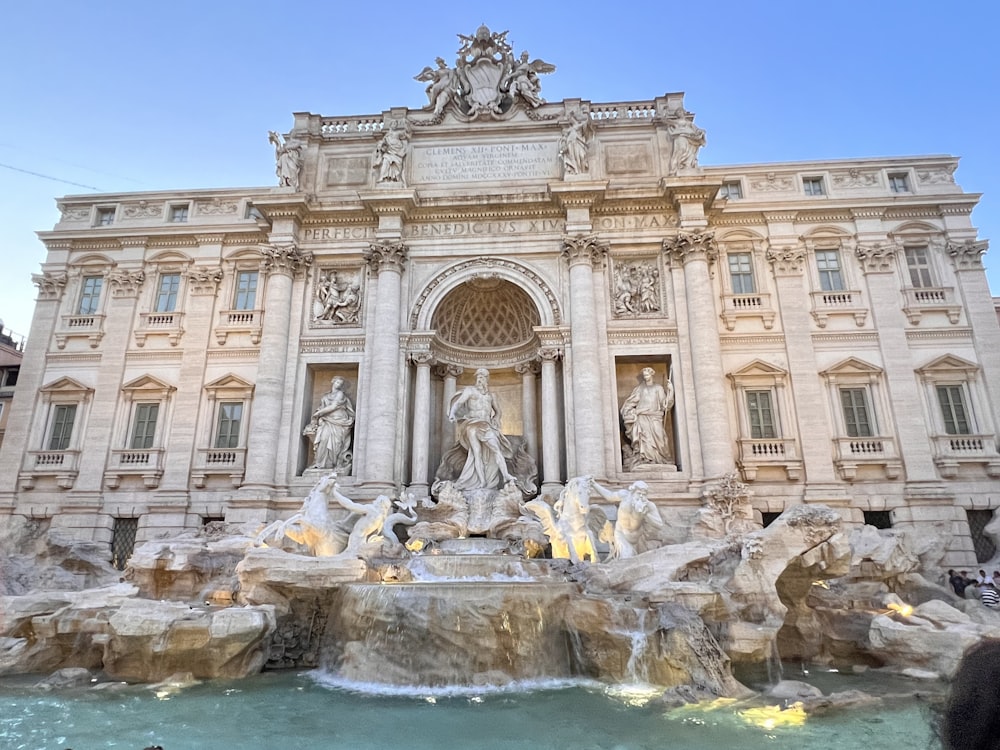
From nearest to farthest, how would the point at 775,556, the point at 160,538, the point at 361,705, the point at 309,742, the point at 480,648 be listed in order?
1. the point at 309,742
2. the point at 361,705
3. the point at 480,648
4. the point at 775,556
5. the point at 160,538

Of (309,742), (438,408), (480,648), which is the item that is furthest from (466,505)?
(309,742)

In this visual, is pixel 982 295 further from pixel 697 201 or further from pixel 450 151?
pixel 450 151

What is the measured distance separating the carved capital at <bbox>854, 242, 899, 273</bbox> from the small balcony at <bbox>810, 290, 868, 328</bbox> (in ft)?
3.27

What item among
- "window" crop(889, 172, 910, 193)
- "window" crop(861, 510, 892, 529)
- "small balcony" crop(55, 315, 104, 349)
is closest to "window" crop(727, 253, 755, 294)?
"window" crop(889, 172, 910, 193)

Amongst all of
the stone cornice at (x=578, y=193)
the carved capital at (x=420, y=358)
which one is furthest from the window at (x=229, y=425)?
the stone cornice at (x=578, y=193)

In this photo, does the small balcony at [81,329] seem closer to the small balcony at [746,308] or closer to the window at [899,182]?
the small balcony at [746,308]

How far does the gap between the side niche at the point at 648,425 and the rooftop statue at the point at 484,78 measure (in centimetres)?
982

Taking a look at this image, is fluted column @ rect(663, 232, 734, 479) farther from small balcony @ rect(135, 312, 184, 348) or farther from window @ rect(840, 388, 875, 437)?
small balcony @ rect(135, 312, 184, 348)

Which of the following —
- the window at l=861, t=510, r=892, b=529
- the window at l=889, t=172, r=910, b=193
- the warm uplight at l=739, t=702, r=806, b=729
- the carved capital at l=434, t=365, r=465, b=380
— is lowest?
the warm uplight at l=739, t=702, r=806, b=729

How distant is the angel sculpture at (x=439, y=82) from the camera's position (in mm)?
19859

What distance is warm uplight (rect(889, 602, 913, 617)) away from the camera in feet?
36.2

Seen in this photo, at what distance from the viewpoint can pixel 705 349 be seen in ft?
54.7

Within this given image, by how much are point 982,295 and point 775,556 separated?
517 inches

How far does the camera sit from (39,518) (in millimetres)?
17766
